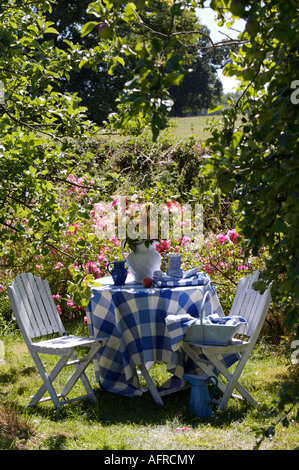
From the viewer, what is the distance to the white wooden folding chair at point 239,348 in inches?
152

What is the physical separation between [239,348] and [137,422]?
922mm

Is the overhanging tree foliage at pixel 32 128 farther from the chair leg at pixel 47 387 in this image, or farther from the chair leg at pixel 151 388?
the chair leg at pixel 151 388

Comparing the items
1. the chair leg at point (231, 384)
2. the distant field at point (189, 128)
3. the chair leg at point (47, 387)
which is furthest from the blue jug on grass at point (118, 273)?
the distant field at point (189, 128)

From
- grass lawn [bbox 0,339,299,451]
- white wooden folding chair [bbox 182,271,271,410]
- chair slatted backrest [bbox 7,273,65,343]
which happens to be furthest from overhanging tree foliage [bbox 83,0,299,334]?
chair slatted backrest [bbox 7,273,65,343]

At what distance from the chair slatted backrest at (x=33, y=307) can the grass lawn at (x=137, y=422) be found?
0.57 m

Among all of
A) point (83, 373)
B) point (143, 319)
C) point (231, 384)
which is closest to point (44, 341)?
point (83, 373)

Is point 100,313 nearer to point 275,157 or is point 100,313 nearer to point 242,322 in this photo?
point 242,322

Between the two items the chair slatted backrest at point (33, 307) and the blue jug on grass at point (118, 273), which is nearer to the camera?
the chair slatted backrest at point (33, 307)

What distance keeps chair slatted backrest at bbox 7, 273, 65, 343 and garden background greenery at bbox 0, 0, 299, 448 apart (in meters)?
0.34

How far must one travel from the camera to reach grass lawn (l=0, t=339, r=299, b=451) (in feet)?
10.6

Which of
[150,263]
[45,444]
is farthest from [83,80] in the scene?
[45,444]

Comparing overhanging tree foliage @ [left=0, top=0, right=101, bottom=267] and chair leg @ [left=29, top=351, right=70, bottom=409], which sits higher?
overhanging tree foliage @ [left=0, top=0, right=101, bottom=267]

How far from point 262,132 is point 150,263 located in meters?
2.88

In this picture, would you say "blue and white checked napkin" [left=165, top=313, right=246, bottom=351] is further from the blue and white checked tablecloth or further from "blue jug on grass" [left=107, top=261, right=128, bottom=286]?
"blue jug on grass" [left=107, top=261, right=128, bottom=286]
